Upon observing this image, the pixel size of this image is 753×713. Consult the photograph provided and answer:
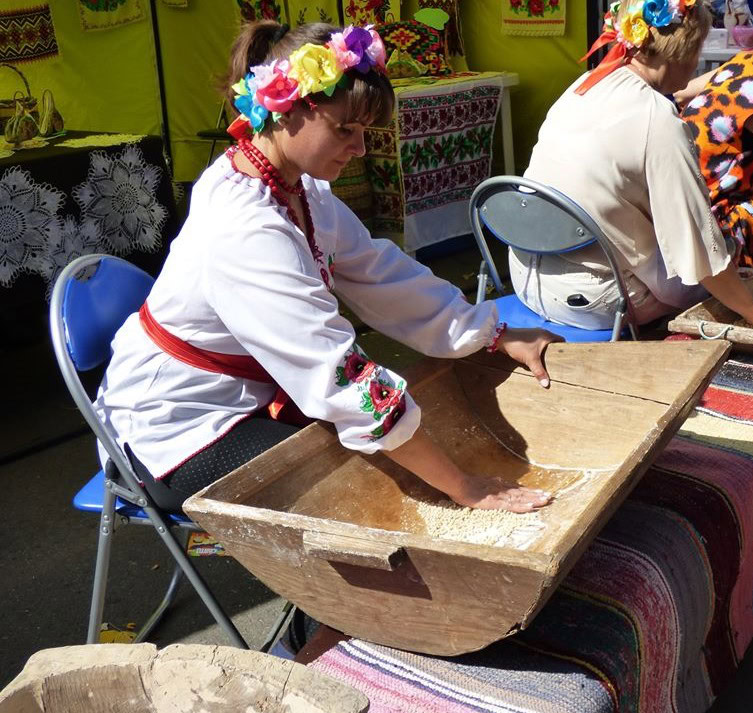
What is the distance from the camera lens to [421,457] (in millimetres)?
1734

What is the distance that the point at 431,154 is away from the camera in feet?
18.4

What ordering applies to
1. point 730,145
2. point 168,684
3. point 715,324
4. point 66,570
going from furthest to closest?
point 730,145, point 66,570, point 715,324, point 168,684

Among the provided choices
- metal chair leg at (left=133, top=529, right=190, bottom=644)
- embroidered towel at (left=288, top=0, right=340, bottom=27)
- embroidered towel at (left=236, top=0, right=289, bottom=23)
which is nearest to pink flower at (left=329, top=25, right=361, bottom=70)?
metal chair leg at (left=133, top=529, right=190, bottom=644)

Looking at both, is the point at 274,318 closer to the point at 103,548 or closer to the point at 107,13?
the point at 103,548

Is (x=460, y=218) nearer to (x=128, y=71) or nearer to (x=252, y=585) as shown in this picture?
(x=128, y=71)

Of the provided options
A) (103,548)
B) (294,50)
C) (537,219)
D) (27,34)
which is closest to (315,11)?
(27,34)

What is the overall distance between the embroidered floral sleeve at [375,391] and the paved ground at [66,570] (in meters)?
1.04

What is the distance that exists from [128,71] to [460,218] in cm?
253

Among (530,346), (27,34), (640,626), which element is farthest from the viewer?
(27,34)

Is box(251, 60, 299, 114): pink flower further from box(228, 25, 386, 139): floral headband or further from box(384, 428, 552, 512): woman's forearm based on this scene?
box(384, 428, 552, 512): woman's forearm

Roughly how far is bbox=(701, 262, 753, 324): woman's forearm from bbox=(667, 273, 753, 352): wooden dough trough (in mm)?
40

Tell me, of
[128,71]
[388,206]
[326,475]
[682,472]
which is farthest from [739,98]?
[128,71]

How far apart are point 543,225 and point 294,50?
1128 millimetres

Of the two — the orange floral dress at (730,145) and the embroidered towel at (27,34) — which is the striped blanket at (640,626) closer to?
the orange floral dress at (730,145)
